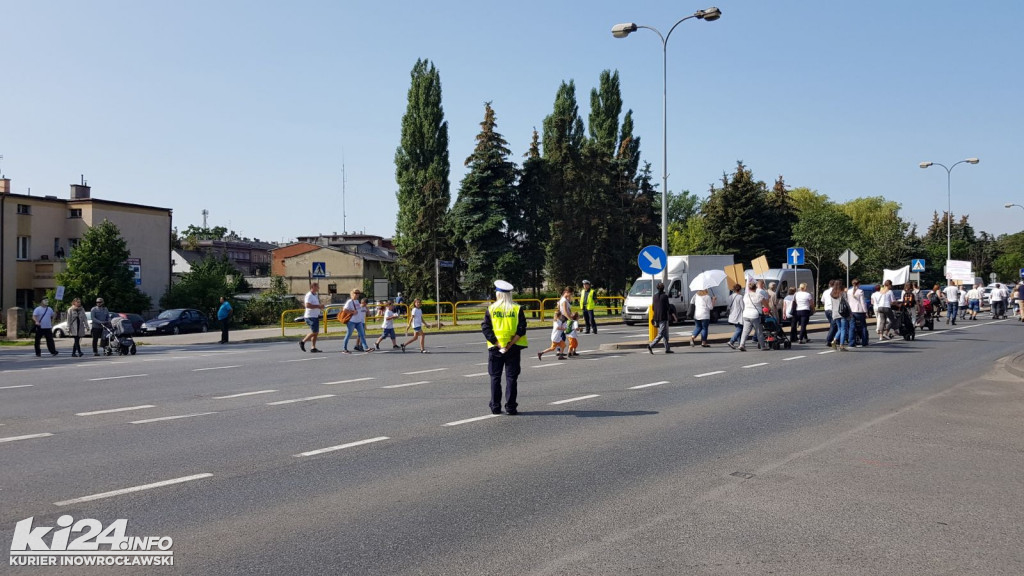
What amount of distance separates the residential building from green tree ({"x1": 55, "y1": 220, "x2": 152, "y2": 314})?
0.91 meters

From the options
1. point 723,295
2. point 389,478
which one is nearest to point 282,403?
point 389,478

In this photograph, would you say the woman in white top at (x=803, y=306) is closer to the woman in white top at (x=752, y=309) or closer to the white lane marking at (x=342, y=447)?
the woman in white top at (x=752, y=309)

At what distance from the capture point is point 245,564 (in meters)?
4.81

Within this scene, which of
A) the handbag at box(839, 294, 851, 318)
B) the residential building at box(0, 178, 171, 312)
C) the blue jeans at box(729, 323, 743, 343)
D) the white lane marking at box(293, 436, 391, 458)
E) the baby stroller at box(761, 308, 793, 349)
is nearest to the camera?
the white lane marking at box(293, 436, 391, 458)

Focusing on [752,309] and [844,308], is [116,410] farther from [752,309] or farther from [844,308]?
[844,308]

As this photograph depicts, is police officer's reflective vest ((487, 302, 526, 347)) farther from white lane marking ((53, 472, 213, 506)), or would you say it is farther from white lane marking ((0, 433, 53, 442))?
white lane marking ((0, 433, 53, 442))

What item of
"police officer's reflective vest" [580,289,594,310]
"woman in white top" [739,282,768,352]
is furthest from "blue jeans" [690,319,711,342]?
"police officer's reflective vest" [580,289,594,310]

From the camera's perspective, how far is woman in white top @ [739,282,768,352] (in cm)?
2025

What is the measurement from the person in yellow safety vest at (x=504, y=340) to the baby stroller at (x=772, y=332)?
12.0 metres

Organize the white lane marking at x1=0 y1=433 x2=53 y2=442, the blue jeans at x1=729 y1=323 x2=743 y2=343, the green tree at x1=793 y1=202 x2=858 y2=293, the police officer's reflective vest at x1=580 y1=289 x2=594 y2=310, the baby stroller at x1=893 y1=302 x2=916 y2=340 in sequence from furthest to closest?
1. the green tree at x1=793 y1=202 x2=858 y2=293
2. the police officer's reflective vest at x1=580 y1=289 x2=594 y2=310
3. the baby stroller at x1=893 y1=302 x2=916 y2=340
4. the blue jeans at x1=729 y1=323 x2=743 y2=343
5. the white lane marking at x1=0 y1=433 x2=53 y2=442

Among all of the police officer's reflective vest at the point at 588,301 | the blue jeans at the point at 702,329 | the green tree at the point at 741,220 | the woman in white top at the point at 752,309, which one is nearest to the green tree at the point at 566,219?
the green tree at the point at 741,220

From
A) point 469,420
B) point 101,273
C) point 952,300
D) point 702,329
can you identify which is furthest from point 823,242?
point 469,420

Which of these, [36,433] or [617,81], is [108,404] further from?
[617,81]

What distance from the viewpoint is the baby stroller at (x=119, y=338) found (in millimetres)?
23891
